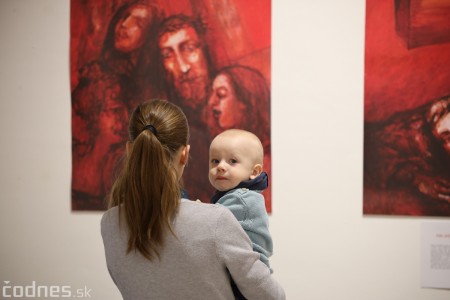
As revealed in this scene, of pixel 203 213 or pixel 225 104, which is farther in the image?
pixel 225 104

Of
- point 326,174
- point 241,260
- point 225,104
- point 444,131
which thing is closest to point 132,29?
point 225,104

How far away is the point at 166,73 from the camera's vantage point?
190cm

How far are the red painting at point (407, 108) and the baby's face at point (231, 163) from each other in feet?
2.49

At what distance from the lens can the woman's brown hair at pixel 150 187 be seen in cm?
101

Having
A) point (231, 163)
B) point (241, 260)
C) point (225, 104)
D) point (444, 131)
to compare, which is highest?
point (225, 104)

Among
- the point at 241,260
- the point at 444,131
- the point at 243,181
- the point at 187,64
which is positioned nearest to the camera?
the point at 241,260

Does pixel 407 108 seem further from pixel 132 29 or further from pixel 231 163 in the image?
pixel 132 29

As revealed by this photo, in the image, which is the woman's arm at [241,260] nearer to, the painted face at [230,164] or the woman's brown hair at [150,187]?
the woman's brown hair at [150,187]

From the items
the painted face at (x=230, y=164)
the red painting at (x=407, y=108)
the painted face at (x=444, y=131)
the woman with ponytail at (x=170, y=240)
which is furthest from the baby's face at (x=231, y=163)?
the painted face at (x=444, y=131)

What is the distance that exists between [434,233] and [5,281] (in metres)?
1.94

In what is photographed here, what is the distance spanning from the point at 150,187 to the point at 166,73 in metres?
0.99

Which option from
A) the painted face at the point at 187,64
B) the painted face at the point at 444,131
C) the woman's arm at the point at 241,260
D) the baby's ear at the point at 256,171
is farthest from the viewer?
the painted face at the point at 187,64

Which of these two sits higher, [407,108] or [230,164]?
[407,108]

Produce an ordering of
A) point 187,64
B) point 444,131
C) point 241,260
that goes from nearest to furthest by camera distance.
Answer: point 241,260, point 444,131, point 187,64
